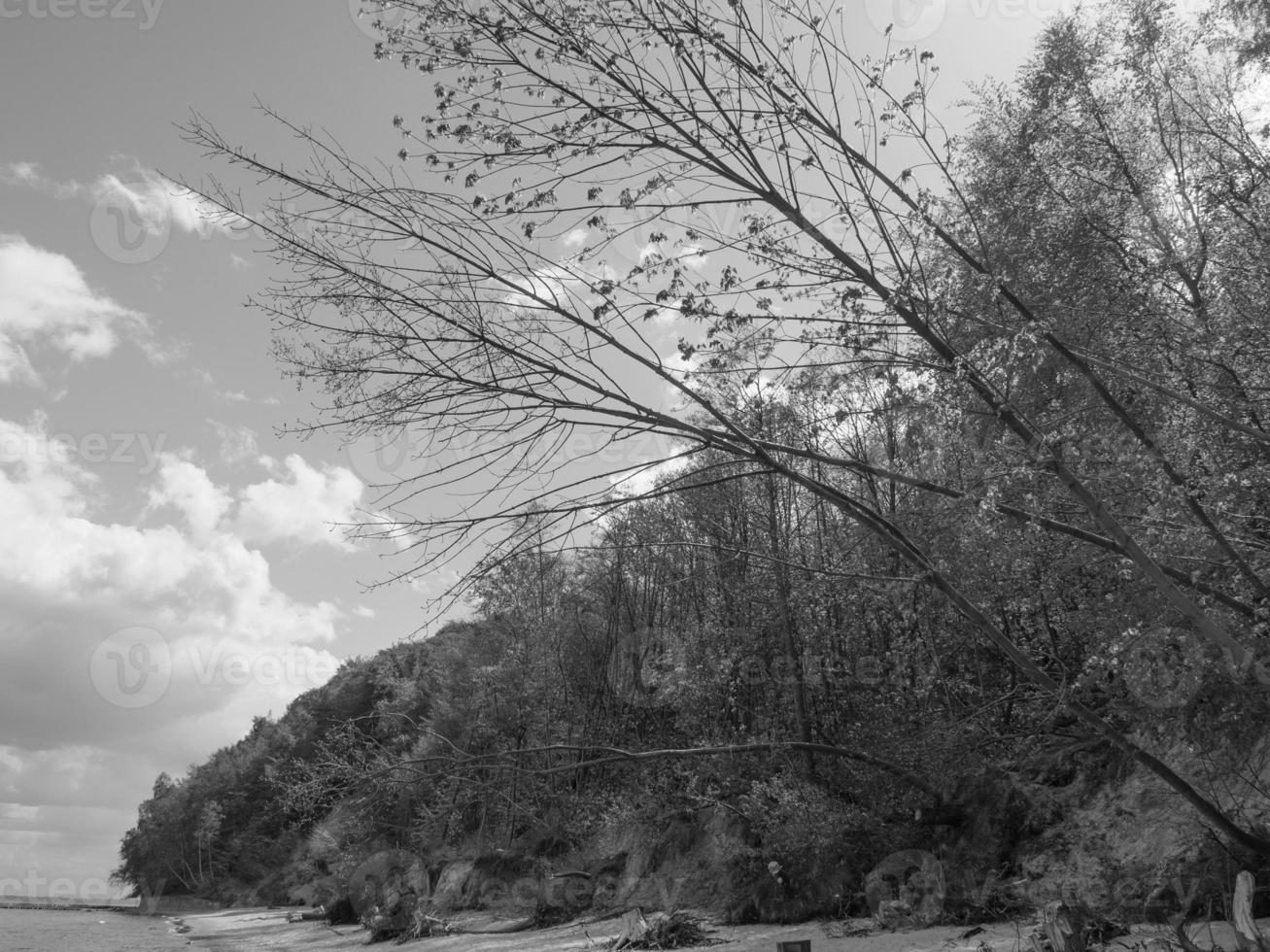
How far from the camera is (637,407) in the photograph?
371cm

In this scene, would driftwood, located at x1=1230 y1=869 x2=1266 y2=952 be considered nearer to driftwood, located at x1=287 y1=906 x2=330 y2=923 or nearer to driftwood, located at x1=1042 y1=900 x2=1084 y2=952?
driftwood, located at x1=1042 y1=900 x2=1084 y2=952

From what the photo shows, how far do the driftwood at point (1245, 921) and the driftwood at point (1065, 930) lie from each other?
3.13ft

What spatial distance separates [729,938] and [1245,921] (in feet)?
22.0

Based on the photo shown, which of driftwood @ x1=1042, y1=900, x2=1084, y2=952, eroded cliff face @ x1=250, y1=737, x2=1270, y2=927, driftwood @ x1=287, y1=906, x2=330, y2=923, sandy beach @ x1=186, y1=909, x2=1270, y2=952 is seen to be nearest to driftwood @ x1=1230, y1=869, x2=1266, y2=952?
sandy beach @ x1=186, y1=909, x2=1270, y2=952

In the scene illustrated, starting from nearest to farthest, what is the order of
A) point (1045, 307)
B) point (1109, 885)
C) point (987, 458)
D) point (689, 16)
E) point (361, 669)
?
point (689, 16)
point (987, 458)
point (1045, 307)
point (1109, 885)
point (361, 669)

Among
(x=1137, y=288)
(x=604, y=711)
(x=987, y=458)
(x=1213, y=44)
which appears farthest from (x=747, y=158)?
(x=604, y=711)

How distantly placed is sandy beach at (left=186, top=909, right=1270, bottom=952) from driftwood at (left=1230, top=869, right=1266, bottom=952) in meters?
0.15

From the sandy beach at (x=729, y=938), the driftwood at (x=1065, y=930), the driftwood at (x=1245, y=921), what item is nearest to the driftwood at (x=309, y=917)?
the sandy beach at (x=729, y=938)

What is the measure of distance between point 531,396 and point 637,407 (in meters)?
0.47

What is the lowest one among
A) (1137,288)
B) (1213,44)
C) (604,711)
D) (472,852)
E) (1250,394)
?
(472,852)

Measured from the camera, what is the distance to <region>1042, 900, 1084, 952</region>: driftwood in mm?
5711

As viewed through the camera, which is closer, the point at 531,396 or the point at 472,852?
the point at 531,396

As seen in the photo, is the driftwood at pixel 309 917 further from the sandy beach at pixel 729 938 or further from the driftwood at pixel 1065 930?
the driftwood at pixel 1065 930

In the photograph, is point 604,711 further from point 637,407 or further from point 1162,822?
point 637,407
